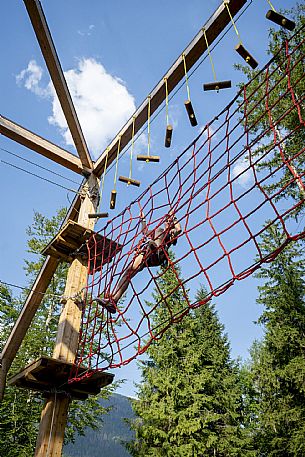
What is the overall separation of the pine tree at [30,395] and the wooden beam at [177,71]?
488 cm

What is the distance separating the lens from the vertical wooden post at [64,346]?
274 centimetres

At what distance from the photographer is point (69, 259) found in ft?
12.4

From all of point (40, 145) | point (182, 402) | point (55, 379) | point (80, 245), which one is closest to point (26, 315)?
point (80, 245)

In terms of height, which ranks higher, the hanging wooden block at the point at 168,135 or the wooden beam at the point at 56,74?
the wooden beam at the point at 56,74

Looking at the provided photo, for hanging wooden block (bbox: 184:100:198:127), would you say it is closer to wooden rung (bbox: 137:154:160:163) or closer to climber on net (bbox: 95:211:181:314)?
wooden rung (bbox: 137:154:160:163)

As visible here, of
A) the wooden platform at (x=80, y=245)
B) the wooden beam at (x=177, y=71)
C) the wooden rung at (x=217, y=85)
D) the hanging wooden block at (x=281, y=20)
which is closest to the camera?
the hanging wooden block at (x=281, y=20)

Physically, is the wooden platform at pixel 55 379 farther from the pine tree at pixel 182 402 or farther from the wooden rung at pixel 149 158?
the pine tree at pixel 182 402

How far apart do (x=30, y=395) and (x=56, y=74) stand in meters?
6.35

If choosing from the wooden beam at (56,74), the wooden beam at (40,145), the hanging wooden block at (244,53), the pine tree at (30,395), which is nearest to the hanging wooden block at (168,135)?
the hanging wooden block at (244,53)

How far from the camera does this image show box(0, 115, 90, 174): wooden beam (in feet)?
13.1

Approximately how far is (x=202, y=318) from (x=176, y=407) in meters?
6.47

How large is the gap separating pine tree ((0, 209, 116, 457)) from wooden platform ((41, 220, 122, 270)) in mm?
4548

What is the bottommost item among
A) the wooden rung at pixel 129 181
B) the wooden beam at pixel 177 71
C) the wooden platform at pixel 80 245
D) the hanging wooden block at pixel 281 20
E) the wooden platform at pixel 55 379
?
the wooden platform at pixel 55 379

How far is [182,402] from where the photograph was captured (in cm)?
1216
